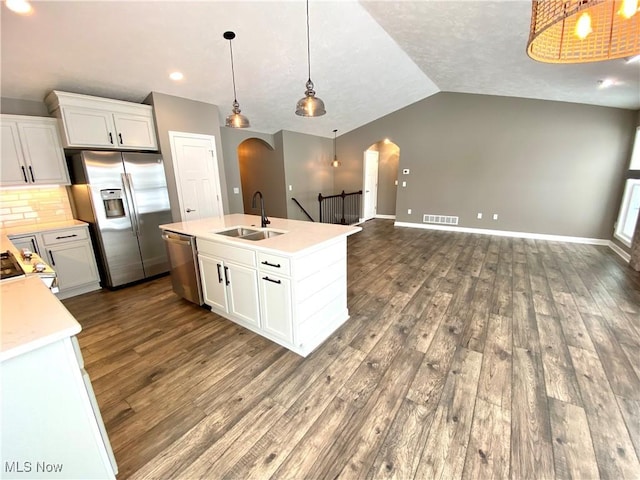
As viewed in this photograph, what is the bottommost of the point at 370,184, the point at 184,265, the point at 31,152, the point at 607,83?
the point at 184,265

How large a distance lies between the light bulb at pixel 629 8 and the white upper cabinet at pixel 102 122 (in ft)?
14.7

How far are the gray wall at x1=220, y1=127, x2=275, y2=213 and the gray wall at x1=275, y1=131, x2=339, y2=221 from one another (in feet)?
2.86

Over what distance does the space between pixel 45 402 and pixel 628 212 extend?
7.55 metres

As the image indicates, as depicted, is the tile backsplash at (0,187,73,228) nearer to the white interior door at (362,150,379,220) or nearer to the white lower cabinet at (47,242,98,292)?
the white lower cabinet at (47,242,98,292)

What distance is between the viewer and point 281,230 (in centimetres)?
267

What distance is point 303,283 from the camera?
214 centimetres

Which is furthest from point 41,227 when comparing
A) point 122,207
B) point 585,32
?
point 585,32

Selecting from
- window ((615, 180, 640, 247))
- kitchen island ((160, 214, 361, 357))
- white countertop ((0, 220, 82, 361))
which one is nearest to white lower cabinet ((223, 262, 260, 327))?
kitchen island ((160, 214, 361, 357))

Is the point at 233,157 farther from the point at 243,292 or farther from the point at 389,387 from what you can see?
the point at 389,387

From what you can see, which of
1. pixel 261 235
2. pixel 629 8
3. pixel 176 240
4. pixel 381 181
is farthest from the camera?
pixel 381 181

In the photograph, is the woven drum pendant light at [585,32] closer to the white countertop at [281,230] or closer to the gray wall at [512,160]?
the white countertop at [281,230]

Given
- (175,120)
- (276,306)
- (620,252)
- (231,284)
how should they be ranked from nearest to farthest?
(276,306) < (231,284) < (175,120) < (620,252)

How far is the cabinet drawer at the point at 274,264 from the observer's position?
81.0 inches

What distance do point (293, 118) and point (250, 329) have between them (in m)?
4.61
